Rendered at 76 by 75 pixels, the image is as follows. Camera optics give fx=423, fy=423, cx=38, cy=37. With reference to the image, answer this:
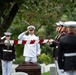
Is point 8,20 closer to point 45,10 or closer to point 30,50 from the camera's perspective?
point 45,10

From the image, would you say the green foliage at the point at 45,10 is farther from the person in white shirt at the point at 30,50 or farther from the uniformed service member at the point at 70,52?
the uniformed service member at the point at 70,52

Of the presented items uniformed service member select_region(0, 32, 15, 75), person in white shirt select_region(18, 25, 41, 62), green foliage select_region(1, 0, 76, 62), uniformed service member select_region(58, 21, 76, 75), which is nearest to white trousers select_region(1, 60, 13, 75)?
uniformed service member select_region(0, 32, 15, 75)

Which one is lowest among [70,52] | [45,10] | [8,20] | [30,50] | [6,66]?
[6,66]

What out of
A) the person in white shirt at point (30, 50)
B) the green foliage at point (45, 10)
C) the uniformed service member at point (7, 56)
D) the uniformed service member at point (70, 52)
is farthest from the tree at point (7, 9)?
the uniformed service member at point (70, 52)

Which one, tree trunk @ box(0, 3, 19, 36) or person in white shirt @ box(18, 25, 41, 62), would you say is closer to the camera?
person in white shirt @ box(18, 25, 41, 62)

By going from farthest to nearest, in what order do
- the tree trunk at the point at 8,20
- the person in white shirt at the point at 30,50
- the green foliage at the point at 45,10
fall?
the green foliage at the point at 45,10, the tree trunk at the point at 8,20, the person in white shirt at the point at 30,50

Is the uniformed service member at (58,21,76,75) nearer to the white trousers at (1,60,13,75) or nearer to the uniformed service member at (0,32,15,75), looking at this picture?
the uniformed service member at (0,32,15,75)

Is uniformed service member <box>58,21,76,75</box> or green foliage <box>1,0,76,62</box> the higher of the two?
green foliage <box>1,0,76,62</box>

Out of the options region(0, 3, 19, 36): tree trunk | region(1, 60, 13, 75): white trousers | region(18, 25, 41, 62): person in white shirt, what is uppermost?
region(0, 3, 19, 36): tree trunk

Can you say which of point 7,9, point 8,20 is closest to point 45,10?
point 7,9

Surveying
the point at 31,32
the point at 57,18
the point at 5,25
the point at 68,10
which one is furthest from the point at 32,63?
the point at 57,18

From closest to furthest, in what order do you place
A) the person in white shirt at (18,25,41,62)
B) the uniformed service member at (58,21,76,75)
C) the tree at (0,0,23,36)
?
1. the uniformed service member at (58,21,76,75)
2. the person in white shirt at (18,25,41,62)
3. the tree at (0,0,23,36)

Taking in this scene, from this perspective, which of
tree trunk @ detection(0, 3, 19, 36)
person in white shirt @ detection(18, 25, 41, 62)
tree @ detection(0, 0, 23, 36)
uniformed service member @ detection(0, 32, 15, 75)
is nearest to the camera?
uniformed service member @ detection(0, 32, 15, 75)

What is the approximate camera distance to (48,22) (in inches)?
1173
